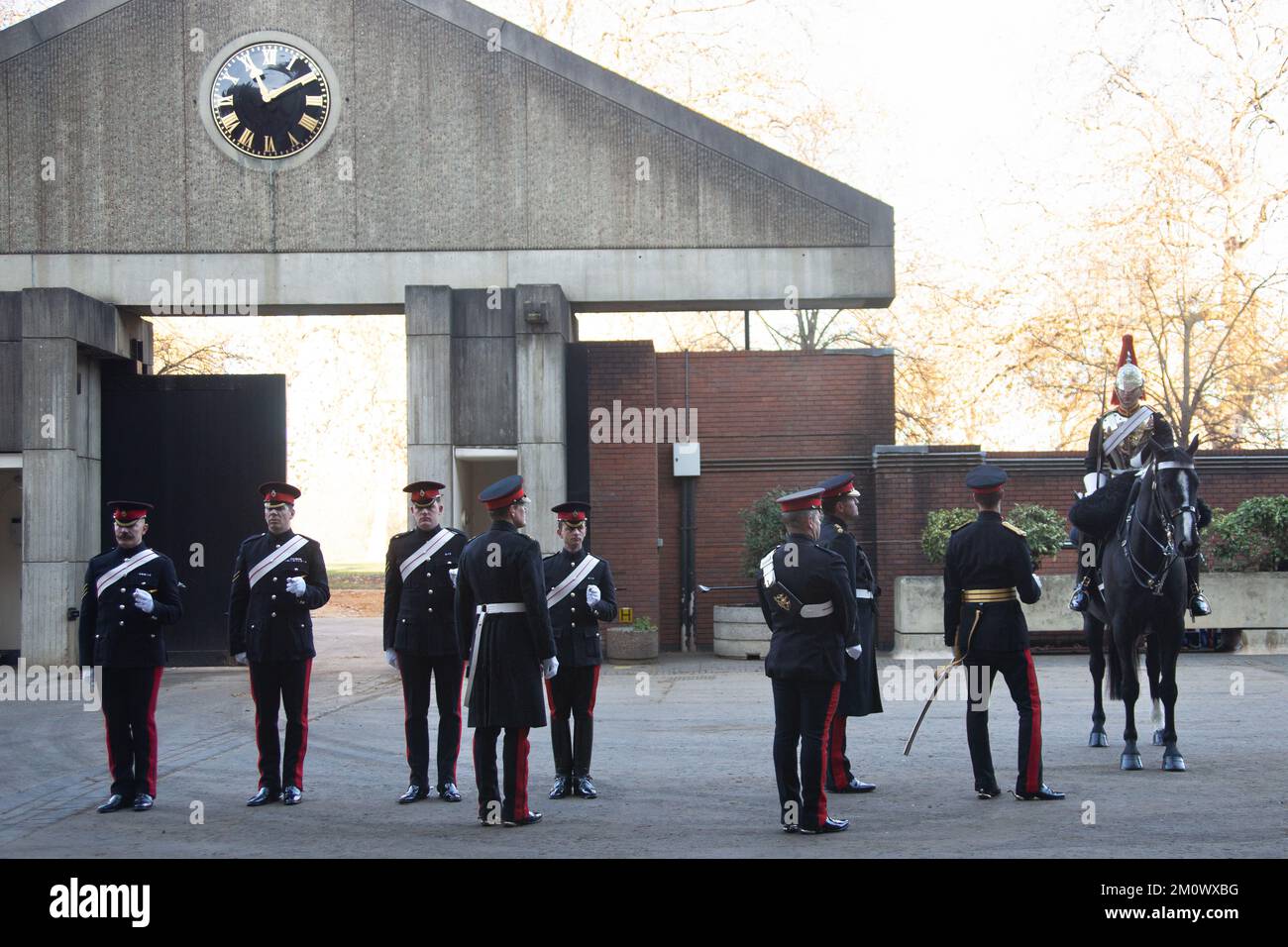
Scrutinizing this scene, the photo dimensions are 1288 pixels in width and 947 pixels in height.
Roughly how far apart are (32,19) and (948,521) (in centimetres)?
1451

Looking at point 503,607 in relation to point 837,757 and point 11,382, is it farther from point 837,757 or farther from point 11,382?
point 11,382

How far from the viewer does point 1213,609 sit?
1939 cm

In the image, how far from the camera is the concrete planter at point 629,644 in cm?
1945

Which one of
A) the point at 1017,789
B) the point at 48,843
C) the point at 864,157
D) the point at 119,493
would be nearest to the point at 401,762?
the point at 48,843

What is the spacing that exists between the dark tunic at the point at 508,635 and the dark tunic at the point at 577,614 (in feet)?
3.92

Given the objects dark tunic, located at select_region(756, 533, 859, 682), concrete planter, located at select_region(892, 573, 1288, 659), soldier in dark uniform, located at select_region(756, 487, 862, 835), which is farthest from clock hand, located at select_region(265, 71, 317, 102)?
dark tunic, located at select_region(756, 533, 859, 682)

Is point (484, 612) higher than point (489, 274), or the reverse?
point (489, 274)

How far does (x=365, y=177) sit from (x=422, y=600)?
37.8 feet

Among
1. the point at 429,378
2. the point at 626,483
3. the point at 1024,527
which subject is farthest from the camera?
the point at 626,483

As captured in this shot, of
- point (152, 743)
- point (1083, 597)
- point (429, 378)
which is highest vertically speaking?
point (429, 378)

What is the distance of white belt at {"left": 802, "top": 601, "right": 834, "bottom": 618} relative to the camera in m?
8.32

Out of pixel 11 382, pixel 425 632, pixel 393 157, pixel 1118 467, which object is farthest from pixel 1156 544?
pixel 11 382

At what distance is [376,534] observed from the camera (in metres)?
69.1

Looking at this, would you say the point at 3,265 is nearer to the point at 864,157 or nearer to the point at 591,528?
the point at 591,528
